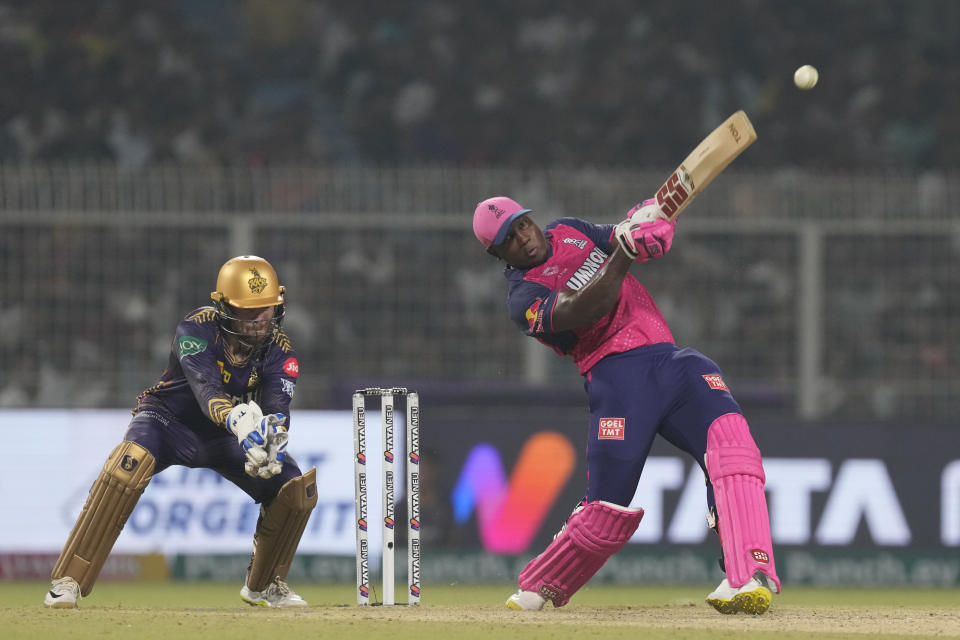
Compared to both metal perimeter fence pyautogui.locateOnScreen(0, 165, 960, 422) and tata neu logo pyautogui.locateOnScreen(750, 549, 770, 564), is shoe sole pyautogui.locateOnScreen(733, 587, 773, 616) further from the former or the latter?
metal perimeter fence pyautogui.locateOnScreen(0, 165, 960, 422)

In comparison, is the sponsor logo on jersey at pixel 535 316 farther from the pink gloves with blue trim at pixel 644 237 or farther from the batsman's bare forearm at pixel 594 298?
the pink gloves with blue trim at pixel 644 237

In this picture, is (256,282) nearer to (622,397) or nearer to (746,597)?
(622,397)

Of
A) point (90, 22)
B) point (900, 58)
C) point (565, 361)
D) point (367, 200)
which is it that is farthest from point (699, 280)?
point (90, 22)

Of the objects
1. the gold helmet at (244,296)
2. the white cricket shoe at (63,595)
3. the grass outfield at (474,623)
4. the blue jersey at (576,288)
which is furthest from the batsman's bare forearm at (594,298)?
the white cricket shoe at (63,595)

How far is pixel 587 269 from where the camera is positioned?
7566mm

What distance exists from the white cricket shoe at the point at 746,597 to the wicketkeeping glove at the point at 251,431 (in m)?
2.27

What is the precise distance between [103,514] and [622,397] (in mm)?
2739

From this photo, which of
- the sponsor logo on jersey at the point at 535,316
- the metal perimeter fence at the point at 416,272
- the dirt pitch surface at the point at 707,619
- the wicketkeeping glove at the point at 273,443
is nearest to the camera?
the dirt pitch surface at the point at 707,619

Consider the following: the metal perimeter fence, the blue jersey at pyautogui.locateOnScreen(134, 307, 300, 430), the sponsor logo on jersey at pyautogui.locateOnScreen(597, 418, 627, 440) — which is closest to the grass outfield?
the sponsor logo on jersey at pyautogui.locateOnScreen(597, 418, 627, 440)

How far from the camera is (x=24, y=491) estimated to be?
11656 millimetres

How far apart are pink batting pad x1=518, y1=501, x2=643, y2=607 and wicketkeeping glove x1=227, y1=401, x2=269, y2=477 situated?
60.5 inches

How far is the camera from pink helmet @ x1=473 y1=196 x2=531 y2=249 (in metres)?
7.36

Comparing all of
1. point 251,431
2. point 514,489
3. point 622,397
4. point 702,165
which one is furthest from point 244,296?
point 514,489

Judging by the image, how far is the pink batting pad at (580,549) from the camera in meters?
7.32
